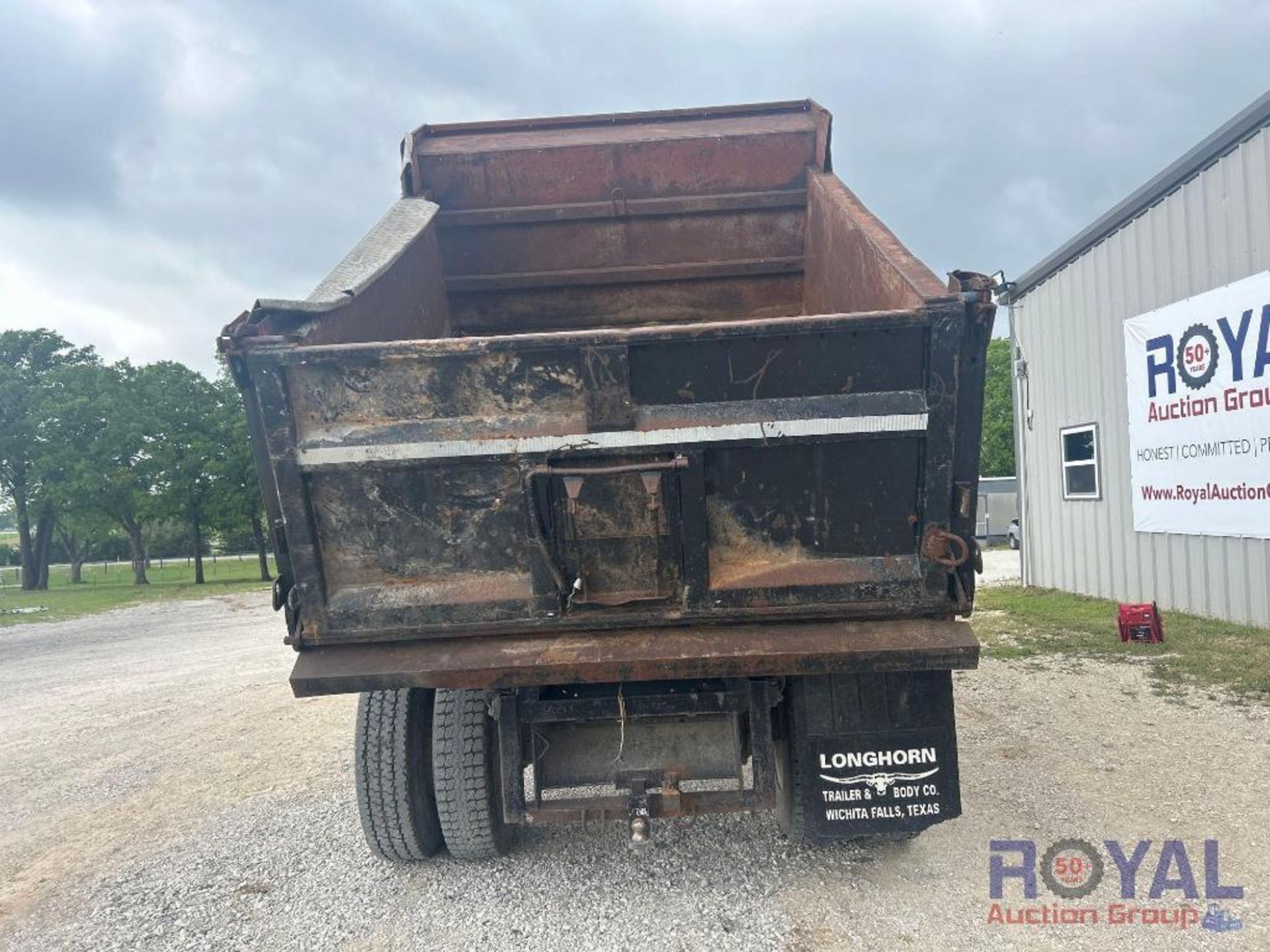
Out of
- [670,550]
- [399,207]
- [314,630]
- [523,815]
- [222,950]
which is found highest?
[399,207]

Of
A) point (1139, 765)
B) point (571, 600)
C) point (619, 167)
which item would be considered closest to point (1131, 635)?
point (1139, 765)

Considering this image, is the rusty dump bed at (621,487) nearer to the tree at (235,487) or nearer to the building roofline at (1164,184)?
the building roofline at (1164,184)

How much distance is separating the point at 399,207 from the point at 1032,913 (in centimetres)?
449

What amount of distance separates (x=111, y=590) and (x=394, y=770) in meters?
25.0

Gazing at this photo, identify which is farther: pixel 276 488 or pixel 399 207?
pixel 399 207

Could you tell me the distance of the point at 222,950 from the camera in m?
2.93

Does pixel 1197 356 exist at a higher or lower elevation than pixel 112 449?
lower

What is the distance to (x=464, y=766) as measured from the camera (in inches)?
128

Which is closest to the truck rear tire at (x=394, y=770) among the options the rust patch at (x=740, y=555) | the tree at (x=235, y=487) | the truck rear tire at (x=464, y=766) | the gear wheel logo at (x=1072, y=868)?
the truck rear tire at (x=464, y=766)

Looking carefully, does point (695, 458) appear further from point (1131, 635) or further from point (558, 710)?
point (1131, 635)

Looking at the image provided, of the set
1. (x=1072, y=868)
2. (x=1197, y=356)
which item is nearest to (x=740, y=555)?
(x=1072, y=868)

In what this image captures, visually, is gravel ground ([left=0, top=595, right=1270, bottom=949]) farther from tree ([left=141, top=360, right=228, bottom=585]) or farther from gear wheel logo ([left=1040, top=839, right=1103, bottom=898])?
tree ([left=141, top=360, right=228, bottom=585])

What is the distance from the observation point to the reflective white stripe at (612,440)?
264 centimetres

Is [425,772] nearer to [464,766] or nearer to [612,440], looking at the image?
[464,766]
